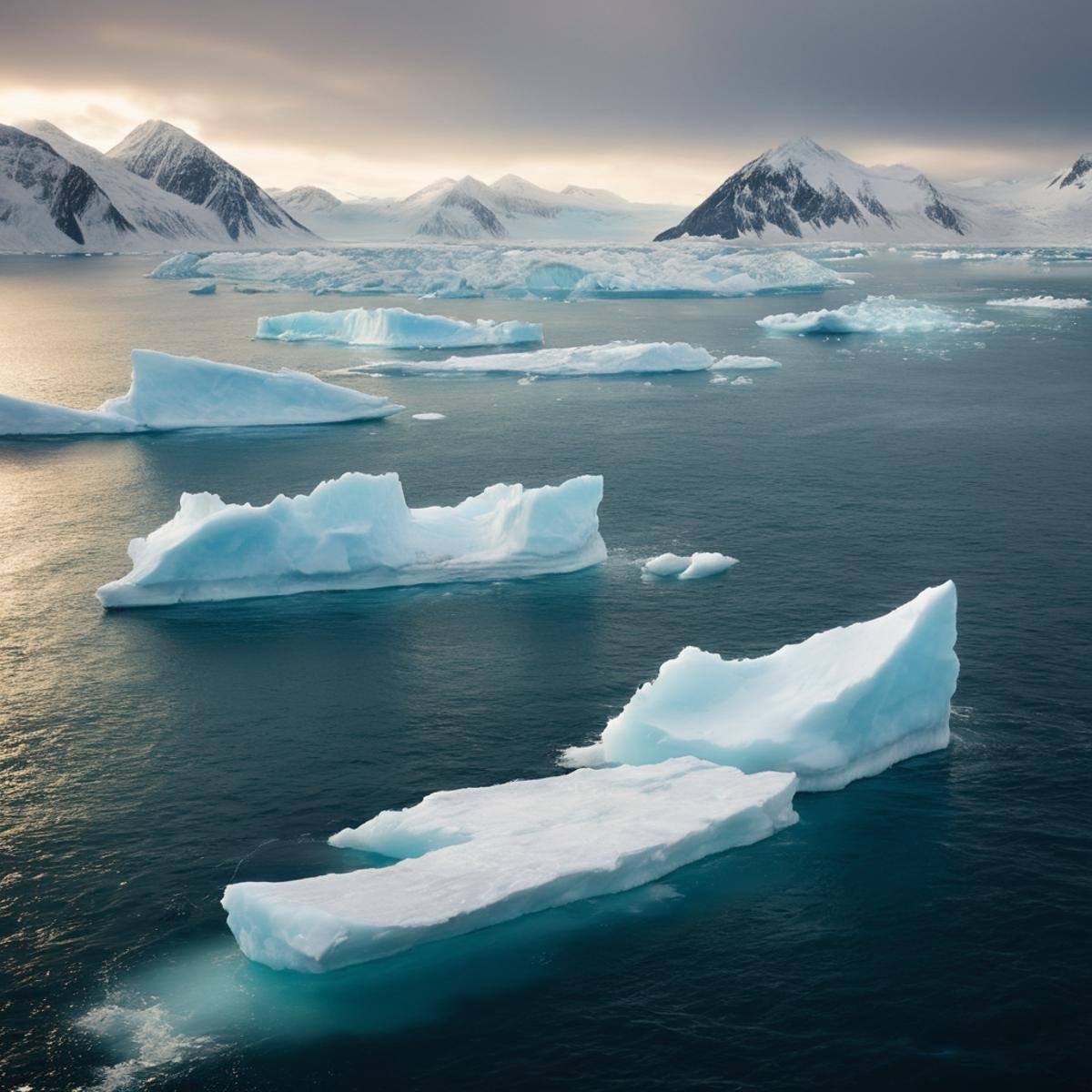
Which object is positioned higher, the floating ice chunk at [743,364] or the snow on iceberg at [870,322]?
the snow on iceberg at [870,322]

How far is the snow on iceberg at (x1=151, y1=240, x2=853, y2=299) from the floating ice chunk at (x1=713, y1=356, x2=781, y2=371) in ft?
143

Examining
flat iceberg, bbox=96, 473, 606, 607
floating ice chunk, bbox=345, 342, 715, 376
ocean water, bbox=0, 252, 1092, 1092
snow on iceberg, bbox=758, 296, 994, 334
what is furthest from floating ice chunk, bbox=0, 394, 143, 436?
snow on iceberg, bbox=758, 296, 994, 334

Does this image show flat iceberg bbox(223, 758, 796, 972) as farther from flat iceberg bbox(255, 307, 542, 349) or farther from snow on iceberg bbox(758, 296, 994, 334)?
snow on iceberg bbox(758, 296, 994, 334)

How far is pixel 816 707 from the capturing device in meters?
19.8

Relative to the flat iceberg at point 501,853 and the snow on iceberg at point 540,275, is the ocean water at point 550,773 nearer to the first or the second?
the flat iceberg at point 501,853

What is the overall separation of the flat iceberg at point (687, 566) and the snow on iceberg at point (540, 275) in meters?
77.4

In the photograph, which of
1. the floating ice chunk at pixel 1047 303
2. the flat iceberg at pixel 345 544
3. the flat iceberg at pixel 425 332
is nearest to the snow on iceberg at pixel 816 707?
the flat iceberg at pixel 345 544

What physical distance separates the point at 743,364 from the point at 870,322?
22.6m

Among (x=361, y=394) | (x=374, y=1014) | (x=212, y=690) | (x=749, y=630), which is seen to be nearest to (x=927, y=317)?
(x=361, y=394)

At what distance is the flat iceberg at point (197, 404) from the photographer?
48.8m

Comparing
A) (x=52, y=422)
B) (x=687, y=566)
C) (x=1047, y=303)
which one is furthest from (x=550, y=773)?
(x=1047, y=303)

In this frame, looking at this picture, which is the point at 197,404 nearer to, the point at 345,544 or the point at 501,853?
the point at 345,544

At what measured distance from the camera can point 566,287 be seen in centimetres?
10912

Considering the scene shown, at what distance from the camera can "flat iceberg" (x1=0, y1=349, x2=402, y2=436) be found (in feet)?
160
